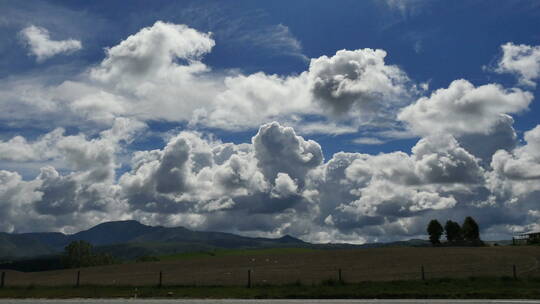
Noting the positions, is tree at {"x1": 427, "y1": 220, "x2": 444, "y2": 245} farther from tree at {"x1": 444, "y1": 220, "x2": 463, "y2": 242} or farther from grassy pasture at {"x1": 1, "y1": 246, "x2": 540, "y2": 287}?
grassy pasture at {"x1": 1, "y1": 246, "x2": 540, "y2": 287}

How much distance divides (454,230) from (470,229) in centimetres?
531

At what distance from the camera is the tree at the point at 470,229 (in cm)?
17262

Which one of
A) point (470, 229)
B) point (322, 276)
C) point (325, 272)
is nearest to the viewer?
point (322, 276)


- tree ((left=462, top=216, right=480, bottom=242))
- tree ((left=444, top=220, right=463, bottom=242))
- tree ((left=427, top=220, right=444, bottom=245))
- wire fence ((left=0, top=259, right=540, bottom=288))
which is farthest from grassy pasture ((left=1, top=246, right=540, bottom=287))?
tree ((left=444, top=220, right=463, bottom=242))

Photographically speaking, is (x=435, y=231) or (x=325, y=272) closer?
(x=325, y=272)

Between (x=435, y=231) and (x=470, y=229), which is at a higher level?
(x=470, y=229)

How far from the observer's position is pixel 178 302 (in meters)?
30.8

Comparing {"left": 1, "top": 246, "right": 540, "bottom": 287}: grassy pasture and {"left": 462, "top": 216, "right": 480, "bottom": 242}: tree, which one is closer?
{"left": 1, "top": 246, "right": 540, "bottom": 287}: grassy pasture

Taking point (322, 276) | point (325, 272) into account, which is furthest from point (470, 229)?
point (322, 276)

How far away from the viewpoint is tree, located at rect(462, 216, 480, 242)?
173 m

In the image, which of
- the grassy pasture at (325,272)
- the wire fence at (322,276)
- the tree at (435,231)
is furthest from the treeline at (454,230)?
the wire fence at (322,276)

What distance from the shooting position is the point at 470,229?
174 m

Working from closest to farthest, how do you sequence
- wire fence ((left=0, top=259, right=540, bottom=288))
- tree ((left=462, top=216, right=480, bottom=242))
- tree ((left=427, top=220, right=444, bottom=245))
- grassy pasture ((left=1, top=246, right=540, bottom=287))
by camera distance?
wire fence ((left=0, top=259, right=540, bottom=288))
grassy pasture ((left=1, top=246, right=540, bottom=287))
tree ((left=462, top=216, right=480, bottom=242))
tree ((left=427, top=220, right=444, bottom=245))

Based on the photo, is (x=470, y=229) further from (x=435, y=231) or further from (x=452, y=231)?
(x=435, y=231)
